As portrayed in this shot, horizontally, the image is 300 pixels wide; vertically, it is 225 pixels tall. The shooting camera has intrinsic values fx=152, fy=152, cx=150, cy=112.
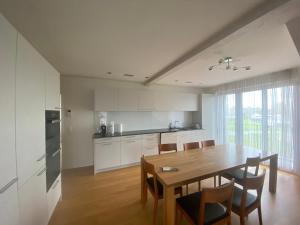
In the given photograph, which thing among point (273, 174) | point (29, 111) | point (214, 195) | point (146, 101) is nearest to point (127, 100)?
point (146, 101)

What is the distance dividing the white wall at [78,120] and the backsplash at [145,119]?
32cm

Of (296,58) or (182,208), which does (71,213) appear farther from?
(296,58)

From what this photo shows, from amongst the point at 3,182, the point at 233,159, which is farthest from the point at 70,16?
the point at 233,159

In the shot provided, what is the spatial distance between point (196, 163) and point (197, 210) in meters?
0.66

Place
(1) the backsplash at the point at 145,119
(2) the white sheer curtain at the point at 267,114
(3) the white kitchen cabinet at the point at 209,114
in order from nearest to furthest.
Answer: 1. (2) the white sheer curtain at the point at 267,114
2. (1) the backsplash at the point at 145,119
3. (3) the white kitchen cabinet at the point at 209,114

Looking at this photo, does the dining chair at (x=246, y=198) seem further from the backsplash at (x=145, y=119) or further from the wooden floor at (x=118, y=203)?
the backsplash at (x=145, y=119)

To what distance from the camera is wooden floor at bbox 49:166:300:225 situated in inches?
80.2

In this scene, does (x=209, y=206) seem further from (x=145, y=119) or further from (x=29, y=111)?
(x=145, y=119)

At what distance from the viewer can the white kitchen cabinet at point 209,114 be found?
5261mm

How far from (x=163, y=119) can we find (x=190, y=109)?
1.00 meters

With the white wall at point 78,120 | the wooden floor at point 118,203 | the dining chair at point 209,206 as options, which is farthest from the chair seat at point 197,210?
the white wall at point 78,120

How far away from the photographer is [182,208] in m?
1.66

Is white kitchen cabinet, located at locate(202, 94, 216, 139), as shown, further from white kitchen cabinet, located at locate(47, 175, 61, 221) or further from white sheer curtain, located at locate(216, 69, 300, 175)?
white kitchen cabinet, located at locate(47, 175, 61, 221)

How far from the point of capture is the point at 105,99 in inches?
153
